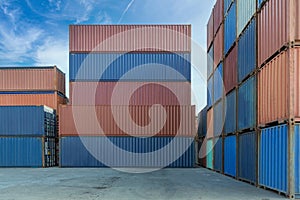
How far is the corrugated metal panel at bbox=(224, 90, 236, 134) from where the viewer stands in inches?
730

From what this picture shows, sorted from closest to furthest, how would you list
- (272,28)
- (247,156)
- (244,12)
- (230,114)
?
1. (272,28)
2. (247,156)
3. (244,12)
4. (230,114)

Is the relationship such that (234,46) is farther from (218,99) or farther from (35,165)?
(35,165)

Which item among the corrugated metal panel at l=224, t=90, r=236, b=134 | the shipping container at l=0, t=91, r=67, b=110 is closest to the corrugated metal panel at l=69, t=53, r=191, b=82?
the shipping container at l=0, t=91, r=67, b=110

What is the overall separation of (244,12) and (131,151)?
568 inches

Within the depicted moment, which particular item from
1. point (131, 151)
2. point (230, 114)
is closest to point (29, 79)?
point (131, 151)

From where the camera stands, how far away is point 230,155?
19.2 m

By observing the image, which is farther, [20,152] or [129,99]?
[129,99]

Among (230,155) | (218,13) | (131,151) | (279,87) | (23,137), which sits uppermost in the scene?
(218,13)

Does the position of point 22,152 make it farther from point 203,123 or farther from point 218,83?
point 218,83

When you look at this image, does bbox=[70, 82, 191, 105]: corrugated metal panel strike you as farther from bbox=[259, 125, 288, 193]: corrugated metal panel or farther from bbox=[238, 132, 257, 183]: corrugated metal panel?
bbox=[259, 125, 288, 193]: corrugated metal panel

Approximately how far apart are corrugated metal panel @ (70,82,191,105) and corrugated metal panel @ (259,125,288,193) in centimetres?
1565

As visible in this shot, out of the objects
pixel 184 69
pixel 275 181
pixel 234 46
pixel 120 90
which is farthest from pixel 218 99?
pixel 275 181

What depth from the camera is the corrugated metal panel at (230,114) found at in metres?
18.5

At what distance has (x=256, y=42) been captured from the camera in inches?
579
